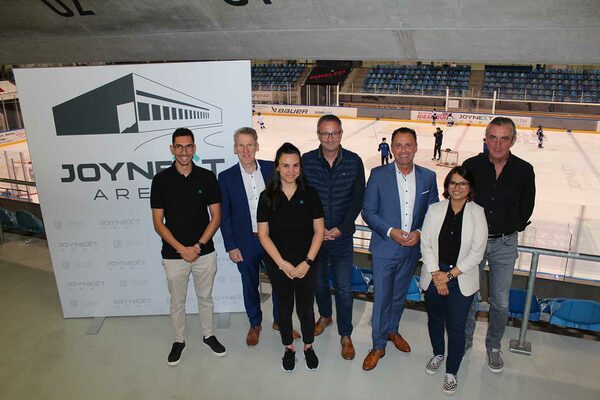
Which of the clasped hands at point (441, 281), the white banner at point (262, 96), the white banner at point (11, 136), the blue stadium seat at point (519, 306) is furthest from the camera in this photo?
the white banner at point (262, 96)

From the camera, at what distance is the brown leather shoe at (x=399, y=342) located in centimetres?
336

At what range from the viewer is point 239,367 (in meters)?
3.24

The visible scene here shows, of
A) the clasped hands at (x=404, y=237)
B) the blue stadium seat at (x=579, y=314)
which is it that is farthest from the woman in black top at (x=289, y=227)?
the blue stadium seat at (x=579, y=314)

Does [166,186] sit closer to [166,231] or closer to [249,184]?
[166,231]

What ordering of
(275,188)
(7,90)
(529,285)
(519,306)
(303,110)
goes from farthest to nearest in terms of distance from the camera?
(303,110)
(7,90)
(519,306)
(529,285)
(275,188)

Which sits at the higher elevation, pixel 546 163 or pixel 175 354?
pixel 546 163

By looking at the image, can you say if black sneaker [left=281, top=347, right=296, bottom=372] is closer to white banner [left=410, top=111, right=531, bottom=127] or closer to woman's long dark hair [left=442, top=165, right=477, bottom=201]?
woman's long dark hair [left=442, top=165, right=477, bottom=201]

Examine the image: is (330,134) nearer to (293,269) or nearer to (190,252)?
(293,269)

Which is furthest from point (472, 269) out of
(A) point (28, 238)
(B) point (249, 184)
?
(A) point (28, 238)

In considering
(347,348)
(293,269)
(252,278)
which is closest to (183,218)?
(252,278)

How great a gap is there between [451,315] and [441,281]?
0.81ft

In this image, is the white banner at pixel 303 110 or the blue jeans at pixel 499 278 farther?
the white banner at pixel 303 110

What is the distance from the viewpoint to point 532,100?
21234 mm

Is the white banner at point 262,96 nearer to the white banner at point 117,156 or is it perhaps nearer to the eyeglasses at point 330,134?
the white banner at point 117,156
